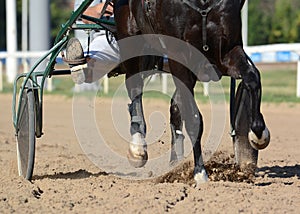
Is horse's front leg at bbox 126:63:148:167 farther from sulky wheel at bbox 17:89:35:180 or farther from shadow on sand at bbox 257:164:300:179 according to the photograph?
shadow on sand at bbox 257:164:300:179

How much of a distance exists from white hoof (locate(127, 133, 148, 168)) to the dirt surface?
16cm

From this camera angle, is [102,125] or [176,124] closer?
[176,124]

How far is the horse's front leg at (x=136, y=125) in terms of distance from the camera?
6207 mm

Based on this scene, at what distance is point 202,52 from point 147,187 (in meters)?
1.01

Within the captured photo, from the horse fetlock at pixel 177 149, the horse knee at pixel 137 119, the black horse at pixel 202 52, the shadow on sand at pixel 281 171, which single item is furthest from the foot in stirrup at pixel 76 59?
the shadow on sand at pixel 281 171

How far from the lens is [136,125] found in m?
6.40

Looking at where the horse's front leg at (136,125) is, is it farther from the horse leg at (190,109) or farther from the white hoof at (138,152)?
the horse leg at (190,109)

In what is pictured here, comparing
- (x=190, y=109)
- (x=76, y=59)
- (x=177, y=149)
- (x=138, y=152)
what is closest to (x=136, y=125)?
(x=138, y=152)

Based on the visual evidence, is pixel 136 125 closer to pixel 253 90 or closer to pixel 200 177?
pixel 200 177

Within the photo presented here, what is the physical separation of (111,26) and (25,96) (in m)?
0.92

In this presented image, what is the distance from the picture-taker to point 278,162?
7.47 meters

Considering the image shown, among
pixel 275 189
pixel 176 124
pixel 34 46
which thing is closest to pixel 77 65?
pixel 176 124

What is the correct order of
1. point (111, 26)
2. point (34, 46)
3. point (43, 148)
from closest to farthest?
1. point (111, 26)
2. point (43, 148)
3. point (34, 46)

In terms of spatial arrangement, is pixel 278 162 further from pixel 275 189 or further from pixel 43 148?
pixel 43 148
